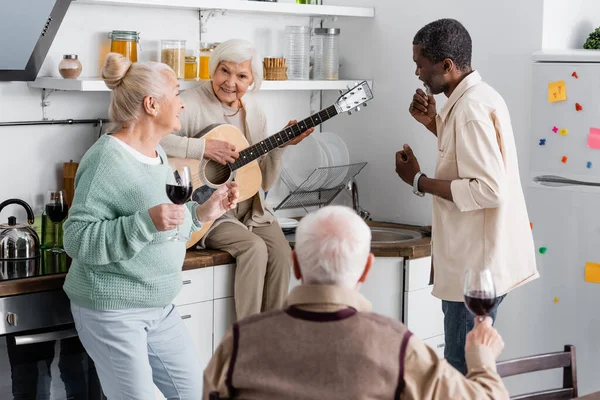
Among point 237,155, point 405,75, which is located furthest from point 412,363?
point 405,75

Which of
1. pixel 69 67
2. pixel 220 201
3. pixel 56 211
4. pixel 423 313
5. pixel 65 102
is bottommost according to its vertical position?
pixel 423 313

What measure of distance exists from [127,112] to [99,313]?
0.62m

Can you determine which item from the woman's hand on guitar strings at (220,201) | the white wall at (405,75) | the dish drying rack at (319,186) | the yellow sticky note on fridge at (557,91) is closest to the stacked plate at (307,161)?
the dish drying rack at (319,186)

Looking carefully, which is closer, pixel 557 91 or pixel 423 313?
pixel 557 91

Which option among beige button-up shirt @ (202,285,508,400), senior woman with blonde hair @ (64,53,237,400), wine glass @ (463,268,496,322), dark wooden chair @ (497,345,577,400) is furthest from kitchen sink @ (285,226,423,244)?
beige button-up shirt @ (202,285,508,400)

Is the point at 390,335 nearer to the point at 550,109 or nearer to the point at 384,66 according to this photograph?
the point at 550,109

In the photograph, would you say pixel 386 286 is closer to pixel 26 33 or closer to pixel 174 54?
pixel 174 54

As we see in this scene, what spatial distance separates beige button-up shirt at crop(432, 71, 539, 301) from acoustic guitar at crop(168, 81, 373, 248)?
72cm

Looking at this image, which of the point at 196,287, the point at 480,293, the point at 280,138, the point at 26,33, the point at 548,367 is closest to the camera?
the point at 480,293

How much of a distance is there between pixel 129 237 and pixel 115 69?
0.53 metres

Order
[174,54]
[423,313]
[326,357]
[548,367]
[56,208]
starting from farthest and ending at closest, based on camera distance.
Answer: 1. [423,313]
2. [174,54]
3. [56,208]
4. [548,367]
5. [326,357]

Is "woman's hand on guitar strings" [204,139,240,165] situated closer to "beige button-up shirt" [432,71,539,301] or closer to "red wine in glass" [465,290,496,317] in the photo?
"beige button-up shirt" [432,71,539,301]

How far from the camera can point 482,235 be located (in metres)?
2.99

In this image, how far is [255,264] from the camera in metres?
3.66
